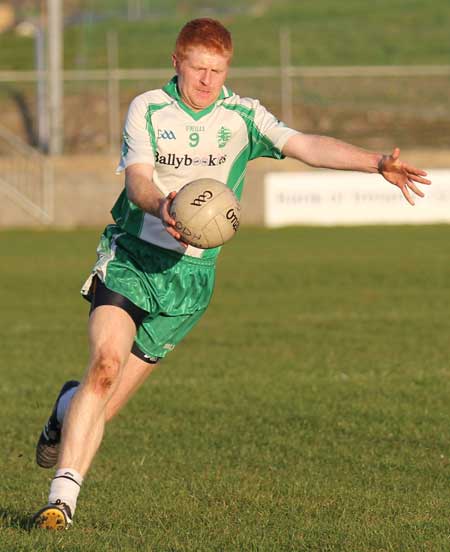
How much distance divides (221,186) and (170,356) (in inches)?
260

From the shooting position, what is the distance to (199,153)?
21.6ft

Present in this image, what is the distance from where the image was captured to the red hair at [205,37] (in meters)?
6.25

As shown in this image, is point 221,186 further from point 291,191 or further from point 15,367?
point 291,191

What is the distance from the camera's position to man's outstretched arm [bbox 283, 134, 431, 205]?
6.45m

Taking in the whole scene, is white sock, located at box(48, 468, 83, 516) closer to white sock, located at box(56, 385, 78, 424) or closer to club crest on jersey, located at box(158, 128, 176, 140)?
white sock, located at box(56, 385, 78, 424)

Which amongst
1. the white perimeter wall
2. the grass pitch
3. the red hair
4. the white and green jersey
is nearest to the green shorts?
the white and green jersey

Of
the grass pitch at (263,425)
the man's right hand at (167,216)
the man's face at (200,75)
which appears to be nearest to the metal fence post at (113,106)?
the grass pitch at (263,425)

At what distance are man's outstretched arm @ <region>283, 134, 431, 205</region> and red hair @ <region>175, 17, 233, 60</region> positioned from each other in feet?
2.11

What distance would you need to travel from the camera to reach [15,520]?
6.26 meters

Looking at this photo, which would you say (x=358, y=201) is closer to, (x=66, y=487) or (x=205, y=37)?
(x=205, y=37)

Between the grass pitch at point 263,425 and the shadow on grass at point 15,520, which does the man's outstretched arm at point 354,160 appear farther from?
the shadow on grass at point 15,520

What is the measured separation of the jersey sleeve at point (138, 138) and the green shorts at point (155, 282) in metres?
0.43

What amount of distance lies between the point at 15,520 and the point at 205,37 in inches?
94.6

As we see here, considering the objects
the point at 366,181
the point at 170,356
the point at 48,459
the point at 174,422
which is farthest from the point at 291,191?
the point at 48,459
